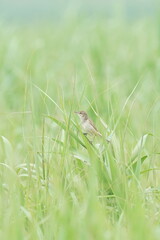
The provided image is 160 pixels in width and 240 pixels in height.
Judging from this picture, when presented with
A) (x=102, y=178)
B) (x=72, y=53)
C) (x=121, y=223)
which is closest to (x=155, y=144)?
(x=102, y=178)

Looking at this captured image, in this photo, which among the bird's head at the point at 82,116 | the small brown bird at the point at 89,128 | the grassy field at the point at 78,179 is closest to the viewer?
the grassy field at the point at 78,179

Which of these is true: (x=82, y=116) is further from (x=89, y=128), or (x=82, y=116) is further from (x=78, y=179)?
(x=78, y=179)

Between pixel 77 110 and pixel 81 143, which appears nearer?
pixel 81 143

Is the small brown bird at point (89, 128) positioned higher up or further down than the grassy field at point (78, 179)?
higher up

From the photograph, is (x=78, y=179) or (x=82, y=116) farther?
(x=82, y=116)

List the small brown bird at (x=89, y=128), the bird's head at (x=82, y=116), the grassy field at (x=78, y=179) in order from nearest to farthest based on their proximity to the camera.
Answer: the grassy field at (x=78, y=179) < the small brown bird at (x=89, y=128) < the bird's head at (x=82, y=116)

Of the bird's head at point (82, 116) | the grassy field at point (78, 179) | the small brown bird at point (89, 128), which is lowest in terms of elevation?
the grassy field at point (78, 179)

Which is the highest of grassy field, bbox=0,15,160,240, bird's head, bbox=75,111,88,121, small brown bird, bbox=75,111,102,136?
bird's head, bbox=75,111,88,121

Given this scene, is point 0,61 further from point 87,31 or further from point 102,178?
point 102,178

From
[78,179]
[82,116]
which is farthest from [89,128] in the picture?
[78,179]

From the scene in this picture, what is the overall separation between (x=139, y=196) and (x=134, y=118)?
207cm

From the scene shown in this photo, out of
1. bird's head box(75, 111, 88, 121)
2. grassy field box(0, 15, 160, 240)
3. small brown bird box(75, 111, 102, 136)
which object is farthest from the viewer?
bird's head box(75, 111, 88, 121)

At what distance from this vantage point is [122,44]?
9.69m

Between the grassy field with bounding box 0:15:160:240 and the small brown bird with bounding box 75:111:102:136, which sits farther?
the small brown bird with bounding box 75:111:102:136
